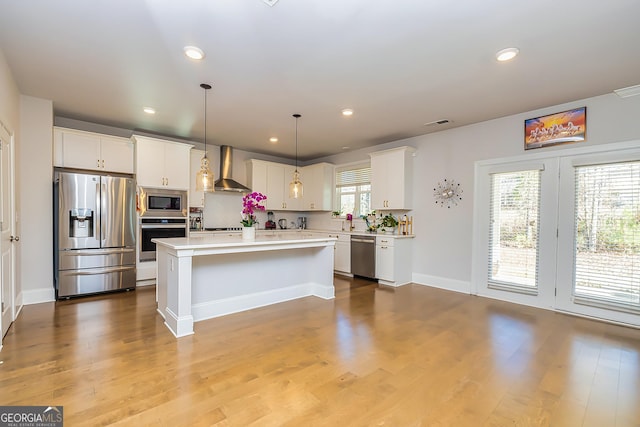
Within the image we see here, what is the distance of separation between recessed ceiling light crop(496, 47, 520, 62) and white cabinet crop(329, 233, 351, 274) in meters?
3.76

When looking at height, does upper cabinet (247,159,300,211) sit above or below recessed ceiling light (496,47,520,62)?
below

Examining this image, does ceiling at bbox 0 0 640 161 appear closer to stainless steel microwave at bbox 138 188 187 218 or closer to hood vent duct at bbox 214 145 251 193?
stainless steel microwave at bbox 138 188 187 218

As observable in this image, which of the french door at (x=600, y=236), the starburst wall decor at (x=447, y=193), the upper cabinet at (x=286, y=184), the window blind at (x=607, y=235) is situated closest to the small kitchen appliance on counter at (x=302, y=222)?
the upper cabinet at (x=286, y=184)

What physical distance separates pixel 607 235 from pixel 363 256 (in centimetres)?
328

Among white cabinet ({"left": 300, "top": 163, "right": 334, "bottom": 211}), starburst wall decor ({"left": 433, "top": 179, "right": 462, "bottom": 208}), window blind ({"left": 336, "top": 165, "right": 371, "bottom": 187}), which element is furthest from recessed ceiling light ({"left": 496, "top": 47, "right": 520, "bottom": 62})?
white cabinet ({"left": 300, "top": 163, "right": 334, "bottom": 211})

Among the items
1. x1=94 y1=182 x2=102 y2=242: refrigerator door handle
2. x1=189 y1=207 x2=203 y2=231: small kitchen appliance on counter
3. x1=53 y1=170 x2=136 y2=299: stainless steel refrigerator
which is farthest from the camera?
x1=189 y1=207 x2=203 y2=231: small kitchen appliance on counter

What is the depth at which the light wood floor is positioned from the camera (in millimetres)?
1786

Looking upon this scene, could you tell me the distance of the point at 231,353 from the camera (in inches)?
99.5

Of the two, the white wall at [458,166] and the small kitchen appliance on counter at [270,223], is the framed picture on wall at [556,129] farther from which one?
the small kitchen appliance on counter at [270,223]

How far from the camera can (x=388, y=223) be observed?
5484 mm

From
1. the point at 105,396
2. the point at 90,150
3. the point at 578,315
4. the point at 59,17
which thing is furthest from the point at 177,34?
the point at 578,315

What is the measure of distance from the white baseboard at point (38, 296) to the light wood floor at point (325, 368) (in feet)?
0.67

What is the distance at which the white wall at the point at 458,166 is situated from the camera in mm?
3478

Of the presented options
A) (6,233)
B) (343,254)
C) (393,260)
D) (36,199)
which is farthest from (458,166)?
(36,199)
